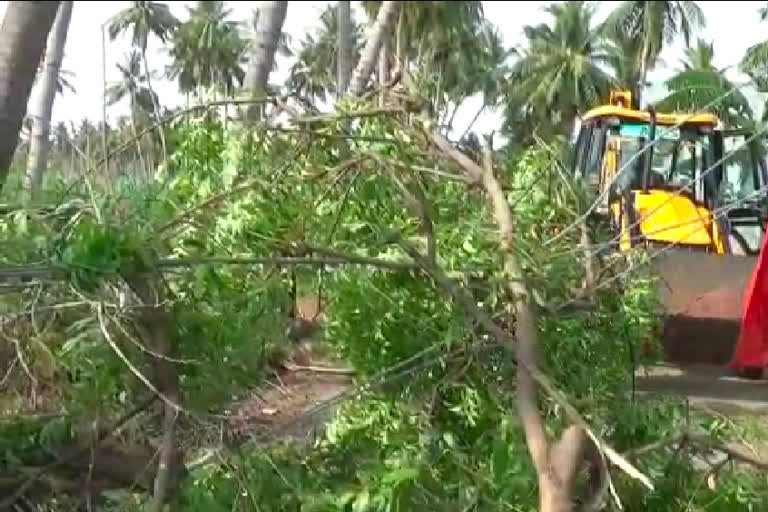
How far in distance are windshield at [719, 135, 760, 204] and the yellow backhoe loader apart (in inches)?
0.4

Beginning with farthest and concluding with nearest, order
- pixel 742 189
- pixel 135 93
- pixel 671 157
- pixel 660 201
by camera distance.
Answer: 1. pixel 671 157
2. pixel 742 189
3. pixel 660 201
4. pixel 135 93

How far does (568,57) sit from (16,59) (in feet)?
101

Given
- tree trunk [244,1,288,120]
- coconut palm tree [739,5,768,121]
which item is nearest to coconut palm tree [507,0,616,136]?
tree trunk [244,1,288,120]

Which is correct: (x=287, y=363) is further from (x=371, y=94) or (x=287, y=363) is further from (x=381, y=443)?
(x=371, y=94)

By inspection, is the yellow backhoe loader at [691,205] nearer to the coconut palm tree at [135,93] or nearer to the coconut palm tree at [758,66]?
the coconut palm tree at [758,66]

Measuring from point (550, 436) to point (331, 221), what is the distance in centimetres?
115

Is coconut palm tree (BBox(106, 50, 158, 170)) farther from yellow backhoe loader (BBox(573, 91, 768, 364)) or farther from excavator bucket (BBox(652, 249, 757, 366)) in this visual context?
excavator bucket (BBox(652, 249, 757, 366))

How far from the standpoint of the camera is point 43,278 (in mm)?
4082

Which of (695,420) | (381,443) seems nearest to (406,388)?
(381,443)

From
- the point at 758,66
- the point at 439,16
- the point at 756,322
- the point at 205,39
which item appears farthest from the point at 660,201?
the point at 205,39

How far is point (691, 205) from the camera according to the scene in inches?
384

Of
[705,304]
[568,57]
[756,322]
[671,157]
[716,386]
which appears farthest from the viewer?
[568,57]

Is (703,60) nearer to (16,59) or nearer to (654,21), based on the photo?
(16,59)

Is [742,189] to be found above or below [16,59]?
below
